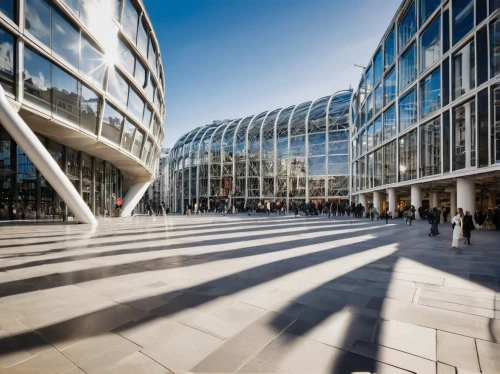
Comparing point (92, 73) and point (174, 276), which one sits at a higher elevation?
point (92, 73)

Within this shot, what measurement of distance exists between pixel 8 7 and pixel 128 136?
9.37 meters

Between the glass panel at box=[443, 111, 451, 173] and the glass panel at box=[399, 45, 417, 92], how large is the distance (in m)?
5.97

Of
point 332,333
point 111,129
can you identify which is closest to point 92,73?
point 111,129

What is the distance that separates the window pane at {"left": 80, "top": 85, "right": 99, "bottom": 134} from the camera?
557 inches

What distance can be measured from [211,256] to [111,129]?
13.6 meters

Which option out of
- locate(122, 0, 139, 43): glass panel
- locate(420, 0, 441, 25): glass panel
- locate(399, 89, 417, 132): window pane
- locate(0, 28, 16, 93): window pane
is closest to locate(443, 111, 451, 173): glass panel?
locate(399, 89, 417, 132): window pane

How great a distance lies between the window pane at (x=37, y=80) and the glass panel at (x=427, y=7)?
24573 mm

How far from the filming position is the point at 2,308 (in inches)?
131

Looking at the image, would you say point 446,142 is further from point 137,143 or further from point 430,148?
point 137,143

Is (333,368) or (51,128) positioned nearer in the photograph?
(333,368)

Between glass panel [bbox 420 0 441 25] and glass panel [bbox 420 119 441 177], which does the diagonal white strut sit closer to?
glass panel [bbox 420 119 441 177]

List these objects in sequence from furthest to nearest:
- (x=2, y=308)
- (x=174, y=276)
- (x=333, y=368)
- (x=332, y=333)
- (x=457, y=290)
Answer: (x=174, y=276) < (x=457, y=290) < (x=2, y=308) < (x=332, y=333) < (x=333, y=368)

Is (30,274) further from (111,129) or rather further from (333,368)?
(111,129)

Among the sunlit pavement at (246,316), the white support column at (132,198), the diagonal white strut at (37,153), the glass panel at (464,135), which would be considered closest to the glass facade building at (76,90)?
the diagonal white strut at (37,153)
